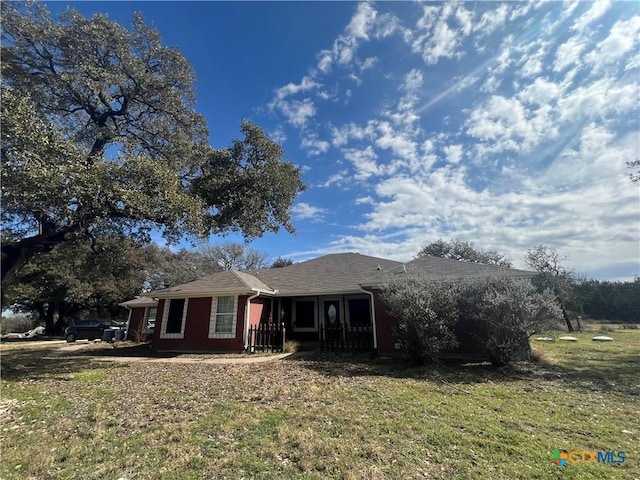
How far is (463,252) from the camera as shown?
35812mm

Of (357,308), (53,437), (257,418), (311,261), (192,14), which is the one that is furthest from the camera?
(311,261)

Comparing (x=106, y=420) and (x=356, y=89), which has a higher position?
(x=356, y=89)

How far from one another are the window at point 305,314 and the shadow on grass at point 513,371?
511 cm

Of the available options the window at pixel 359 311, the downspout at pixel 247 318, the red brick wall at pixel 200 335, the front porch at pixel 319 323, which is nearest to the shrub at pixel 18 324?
the red brick wall at pixel 200 335

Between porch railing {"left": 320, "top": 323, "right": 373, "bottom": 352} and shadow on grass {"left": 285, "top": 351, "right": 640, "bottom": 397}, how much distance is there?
172 cm

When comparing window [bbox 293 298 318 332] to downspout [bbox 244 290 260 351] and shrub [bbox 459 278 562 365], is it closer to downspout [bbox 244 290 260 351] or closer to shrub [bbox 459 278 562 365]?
downspout [bbox 244 290 260 351]

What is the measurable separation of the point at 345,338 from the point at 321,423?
333 inches

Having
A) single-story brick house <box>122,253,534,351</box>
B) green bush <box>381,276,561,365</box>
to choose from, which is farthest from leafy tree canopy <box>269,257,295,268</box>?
green bush <box>381,276,561,365</box>

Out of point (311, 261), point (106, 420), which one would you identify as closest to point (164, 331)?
point (311, 261)

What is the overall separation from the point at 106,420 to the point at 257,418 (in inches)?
98.6

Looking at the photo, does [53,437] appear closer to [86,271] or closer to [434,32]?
[86,271]

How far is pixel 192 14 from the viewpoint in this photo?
34.2 feet

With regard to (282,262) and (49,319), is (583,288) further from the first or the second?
(49,319)

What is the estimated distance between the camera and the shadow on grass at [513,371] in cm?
722
